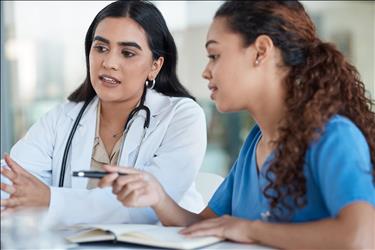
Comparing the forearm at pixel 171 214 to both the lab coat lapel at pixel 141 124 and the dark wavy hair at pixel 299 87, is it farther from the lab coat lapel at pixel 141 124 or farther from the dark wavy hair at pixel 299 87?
the lab coat lapel at pixel 141 124

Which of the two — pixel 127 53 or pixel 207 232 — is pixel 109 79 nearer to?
pixel 127 53

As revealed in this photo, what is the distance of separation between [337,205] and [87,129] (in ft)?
3.30

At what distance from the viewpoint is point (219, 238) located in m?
1.37

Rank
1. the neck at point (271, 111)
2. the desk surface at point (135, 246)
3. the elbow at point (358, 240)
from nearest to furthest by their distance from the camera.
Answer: the elbow at point (358, 240), the desk surface at point (135, 246), the neck at point (271, 111)

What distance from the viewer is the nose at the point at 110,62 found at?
1.95 metres

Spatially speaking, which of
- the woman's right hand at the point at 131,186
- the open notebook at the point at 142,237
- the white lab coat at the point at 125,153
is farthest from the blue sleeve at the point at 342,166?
the white lab coat at the point at 125,153

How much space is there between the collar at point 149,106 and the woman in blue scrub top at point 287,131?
1.81ft

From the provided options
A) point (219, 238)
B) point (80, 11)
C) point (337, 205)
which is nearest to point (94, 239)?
point (219, 238)

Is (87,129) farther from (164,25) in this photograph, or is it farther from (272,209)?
(272,209)

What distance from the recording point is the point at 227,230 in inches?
53.6

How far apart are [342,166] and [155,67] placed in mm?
995

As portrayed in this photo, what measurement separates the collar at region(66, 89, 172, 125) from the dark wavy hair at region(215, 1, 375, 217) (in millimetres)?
639

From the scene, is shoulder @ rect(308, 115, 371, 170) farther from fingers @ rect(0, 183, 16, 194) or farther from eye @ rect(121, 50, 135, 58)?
eye @ rect(121, 50, 135, 58)

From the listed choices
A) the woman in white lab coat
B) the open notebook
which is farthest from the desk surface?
the woman in white lab coat
